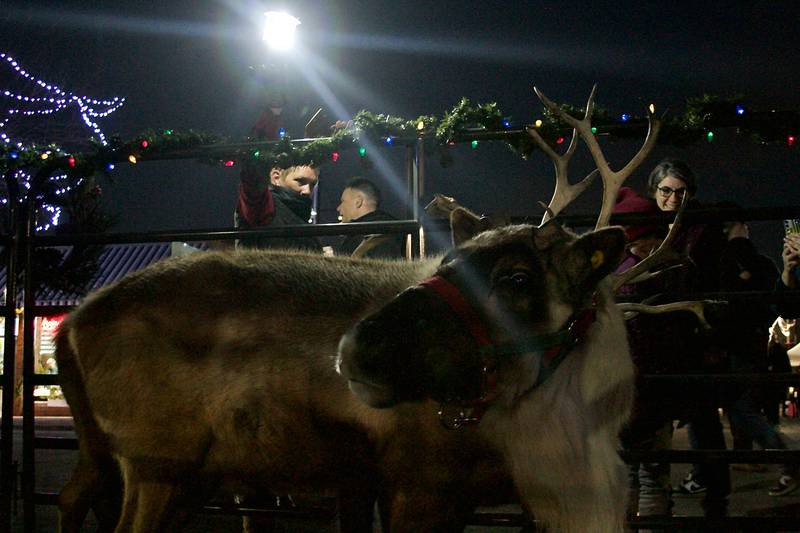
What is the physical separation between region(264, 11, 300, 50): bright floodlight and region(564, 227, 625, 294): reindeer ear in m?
5.52

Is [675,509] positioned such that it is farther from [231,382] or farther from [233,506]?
[231,382]

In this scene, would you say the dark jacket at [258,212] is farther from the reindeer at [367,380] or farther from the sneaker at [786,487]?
the sneaker at [786,487]

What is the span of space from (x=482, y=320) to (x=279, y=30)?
21.6ft

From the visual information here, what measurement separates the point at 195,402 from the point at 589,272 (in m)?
1.65

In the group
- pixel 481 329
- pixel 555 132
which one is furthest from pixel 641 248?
pixel 481 329

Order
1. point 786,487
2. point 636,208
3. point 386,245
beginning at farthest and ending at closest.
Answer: point 786,487 < point 386,245 < point 636,208

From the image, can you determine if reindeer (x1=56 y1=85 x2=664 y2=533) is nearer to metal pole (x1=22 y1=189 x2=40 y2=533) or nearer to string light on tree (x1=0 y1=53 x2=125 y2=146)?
metal pole (x1=22 y1=189 x2=40 y2=533)

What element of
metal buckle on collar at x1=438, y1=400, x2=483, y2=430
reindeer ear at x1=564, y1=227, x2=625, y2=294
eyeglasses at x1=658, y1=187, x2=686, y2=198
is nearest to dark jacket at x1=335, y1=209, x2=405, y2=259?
eyeglasses at x1=658, y1=187, x2=686, y2=198

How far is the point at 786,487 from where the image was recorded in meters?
5.52

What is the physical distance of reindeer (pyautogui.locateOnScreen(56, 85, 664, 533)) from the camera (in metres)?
2.27

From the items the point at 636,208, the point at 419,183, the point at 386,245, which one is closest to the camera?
the point at 636,208

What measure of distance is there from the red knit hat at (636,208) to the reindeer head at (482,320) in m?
1.23

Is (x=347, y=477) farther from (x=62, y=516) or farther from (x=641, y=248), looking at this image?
(x=641, y=248)

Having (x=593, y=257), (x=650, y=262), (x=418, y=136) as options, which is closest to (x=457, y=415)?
(x=593, y=257)
